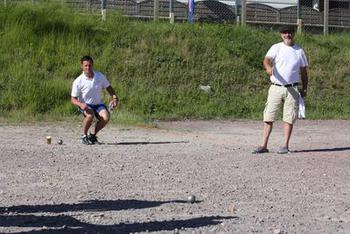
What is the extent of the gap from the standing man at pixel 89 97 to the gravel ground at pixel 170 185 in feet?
1.48

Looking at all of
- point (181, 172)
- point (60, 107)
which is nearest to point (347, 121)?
point (60, 107)

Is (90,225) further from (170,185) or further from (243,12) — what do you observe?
(243,12)

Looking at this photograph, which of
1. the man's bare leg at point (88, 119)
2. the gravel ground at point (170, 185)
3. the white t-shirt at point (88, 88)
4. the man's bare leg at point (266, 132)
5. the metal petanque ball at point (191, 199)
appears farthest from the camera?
the white t-shirt at point (88, 88)

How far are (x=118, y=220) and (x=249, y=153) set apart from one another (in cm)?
510

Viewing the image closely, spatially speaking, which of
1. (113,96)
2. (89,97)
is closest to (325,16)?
(113,96)

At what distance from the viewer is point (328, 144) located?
14.4m

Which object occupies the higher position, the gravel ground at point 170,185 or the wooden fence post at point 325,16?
the wooden fence post at point 325,16

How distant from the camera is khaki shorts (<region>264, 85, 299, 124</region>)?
1259 cm

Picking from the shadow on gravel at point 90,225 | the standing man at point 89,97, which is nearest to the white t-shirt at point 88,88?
the standing man at point 89,97

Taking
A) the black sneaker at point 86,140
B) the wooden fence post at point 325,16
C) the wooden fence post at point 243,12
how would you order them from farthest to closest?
the wooden fence post at point 325,16 < the wooden fence post at point 243,12 < the black sneaker at point 86,140

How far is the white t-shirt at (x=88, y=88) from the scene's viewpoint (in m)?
13.9

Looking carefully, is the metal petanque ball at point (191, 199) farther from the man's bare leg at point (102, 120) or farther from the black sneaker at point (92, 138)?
the man's bare leg at point (102, 120)

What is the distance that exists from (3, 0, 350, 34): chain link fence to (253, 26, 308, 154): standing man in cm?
1419

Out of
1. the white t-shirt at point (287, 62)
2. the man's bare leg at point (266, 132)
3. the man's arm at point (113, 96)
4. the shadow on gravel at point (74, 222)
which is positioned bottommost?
the shadow on gravel at point (74, 222)
